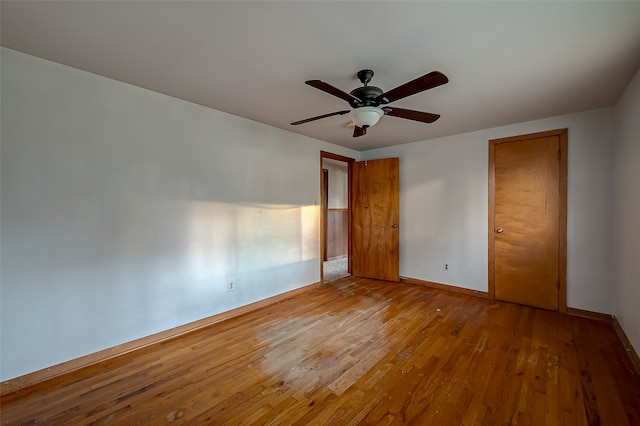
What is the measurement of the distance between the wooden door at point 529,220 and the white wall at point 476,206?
0.09 metres

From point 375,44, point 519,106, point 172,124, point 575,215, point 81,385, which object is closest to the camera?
point 375,44

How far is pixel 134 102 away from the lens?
8.00 feet

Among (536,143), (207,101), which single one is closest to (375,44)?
(207,101)

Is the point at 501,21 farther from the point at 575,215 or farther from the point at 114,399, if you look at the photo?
the point at 114,399

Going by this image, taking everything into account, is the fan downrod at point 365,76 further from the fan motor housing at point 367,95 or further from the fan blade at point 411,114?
the fan blade at point 411,114

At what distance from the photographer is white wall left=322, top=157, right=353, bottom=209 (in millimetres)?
6441

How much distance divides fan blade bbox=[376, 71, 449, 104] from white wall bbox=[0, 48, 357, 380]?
1.96 meters

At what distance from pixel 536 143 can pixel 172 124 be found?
4189mm

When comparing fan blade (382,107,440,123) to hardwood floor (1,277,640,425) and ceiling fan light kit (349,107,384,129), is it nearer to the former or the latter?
ceiling fan light kit (349,107,384,129)

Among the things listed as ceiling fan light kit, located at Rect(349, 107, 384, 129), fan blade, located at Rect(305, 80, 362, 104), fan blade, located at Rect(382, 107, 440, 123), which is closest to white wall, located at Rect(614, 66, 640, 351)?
fan blade, located at Rect(382, 107, 440, 123)

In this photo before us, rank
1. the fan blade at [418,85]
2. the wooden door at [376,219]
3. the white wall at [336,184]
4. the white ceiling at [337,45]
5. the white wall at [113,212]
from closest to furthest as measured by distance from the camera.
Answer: the white ceiling at [337,45] < the fan blade at [418,85] < the white wall at [113,212] < the wooden door at [376,219] < the white wall at [336,184]

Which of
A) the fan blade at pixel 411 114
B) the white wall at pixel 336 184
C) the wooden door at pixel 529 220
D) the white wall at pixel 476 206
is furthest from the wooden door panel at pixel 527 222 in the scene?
the white wall at pixel 336 184

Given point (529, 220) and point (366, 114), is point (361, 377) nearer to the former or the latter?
point (366, 114)

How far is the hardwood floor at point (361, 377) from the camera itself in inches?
65.3
